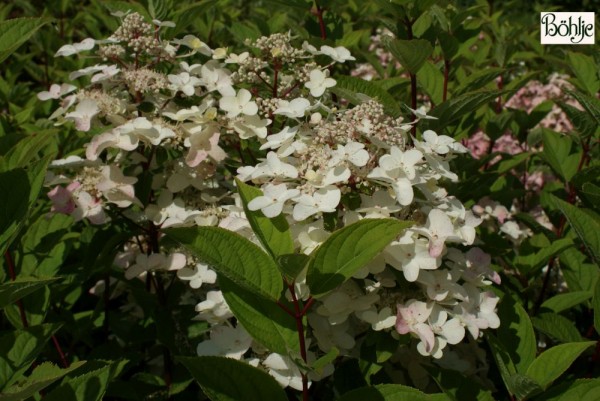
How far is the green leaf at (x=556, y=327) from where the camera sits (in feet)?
5.41

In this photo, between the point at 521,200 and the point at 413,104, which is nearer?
the point at 413,104

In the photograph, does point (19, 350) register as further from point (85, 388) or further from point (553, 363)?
point (553, 363)

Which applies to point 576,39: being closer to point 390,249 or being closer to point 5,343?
point 390,249

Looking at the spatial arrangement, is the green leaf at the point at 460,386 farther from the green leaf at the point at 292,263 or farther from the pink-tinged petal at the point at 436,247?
the green leaf at the point at 292,263

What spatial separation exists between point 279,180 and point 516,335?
590 millimetres

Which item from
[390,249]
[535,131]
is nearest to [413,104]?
[390,249]

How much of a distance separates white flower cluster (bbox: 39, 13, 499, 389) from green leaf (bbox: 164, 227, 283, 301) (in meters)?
0.07

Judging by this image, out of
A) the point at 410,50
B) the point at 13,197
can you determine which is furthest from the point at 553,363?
the point at 13,197

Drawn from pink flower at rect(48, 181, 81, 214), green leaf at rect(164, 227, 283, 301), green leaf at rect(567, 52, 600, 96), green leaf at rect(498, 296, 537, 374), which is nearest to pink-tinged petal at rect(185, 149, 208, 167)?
pink flower at rect(48, 181, 81, 214)

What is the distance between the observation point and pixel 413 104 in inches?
71.6

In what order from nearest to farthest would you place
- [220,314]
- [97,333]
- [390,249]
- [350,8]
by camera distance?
[390,249], [220,314], [97,333], [350,8]

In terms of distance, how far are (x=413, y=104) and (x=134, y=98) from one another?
70 cm

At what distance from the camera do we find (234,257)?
115cm

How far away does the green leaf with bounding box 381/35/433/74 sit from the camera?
1.60 meters
